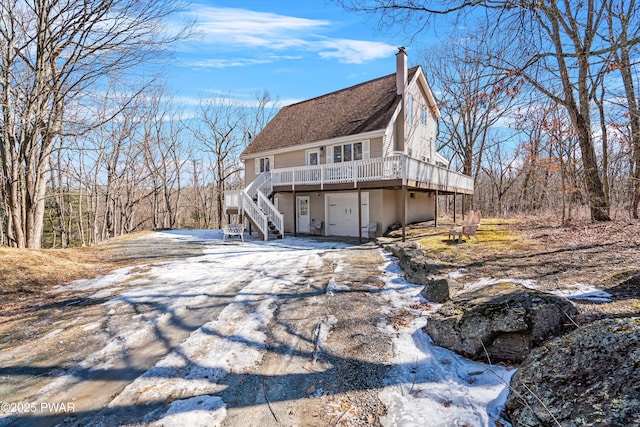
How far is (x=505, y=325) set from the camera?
3482 millimetres

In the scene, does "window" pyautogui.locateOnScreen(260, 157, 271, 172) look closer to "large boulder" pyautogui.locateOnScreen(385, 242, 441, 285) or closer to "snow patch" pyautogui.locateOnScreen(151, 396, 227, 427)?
"large boulder" pyautogui.locateOnScreen(385, 242, 441, 285)

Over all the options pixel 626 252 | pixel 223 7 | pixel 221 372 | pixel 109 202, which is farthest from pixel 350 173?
pixel 109 202

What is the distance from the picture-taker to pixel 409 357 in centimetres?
369

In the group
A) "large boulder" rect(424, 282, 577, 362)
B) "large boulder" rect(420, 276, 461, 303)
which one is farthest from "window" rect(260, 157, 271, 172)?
"large boulder" rect(424, 282, 577, 362)

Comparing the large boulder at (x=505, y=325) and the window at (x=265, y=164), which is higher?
the window at (x=265, y=164)

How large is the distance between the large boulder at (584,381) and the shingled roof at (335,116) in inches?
508

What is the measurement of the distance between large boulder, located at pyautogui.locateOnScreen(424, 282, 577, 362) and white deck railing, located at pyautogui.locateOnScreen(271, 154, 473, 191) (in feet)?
29.0

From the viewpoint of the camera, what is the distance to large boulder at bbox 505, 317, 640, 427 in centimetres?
189

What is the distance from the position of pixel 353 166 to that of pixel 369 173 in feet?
2.61

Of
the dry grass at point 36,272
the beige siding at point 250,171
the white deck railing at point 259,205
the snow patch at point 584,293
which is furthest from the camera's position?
the beige siding at point 250,171

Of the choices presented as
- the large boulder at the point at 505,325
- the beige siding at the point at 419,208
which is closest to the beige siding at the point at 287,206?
the beige siding at the point at 419,208

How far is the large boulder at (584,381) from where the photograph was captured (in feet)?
6.20

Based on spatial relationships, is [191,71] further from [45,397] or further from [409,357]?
[409,357]

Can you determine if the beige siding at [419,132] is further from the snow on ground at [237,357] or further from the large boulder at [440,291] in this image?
the snow on ground at [237,357]
